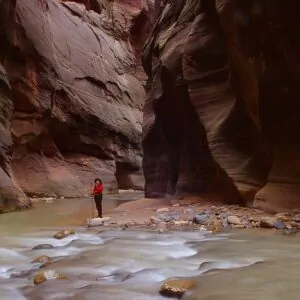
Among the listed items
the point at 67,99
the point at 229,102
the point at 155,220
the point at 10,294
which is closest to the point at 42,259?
the point at 10,294

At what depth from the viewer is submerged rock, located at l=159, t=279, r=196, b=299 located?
4.39m

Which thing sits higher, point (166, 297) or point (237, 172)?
point (237, 172)

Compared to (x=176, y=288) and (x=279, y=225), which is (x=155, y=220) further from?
(x=176, y=288)

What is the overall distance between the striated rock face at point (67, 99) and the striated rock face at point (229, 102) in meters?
6.44

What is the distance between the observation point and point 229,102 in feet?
46.3

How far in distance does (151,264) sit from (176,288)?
5.10 feet

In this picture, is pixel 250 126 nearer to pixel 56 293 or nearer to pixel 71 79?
pixel 56 293

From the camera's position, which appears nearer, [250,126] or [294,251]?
[294,251]

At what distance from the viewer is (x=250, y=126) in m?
13.2

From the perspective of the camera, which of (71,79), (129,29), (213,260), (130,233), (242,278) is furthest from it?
(129,29)

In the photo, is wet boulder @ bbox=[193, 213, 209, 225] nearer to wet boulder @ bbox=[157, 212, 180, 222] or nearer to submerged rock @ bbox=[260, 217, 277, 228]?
wet boulder @ bbox=[157, 212, 180, 222]

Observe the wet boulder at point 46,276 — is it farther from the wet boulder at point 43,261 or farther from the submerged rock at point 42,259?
the submerged rock at point 42,259

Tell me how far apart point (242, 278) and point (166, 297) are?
38.4 inches

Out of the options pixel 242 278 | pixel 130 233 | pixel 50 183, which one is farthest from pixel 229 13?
pixel 50 183
